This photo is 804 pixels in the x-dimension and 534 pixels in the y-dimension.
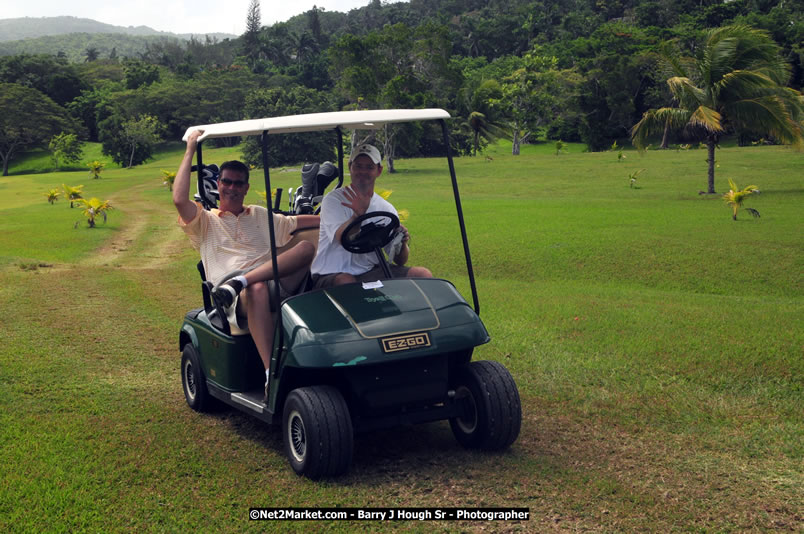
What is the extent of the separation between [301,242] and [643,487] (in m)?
2.57

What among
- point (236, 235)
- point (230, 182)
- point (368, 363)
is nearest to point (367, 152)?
point (230, 182)

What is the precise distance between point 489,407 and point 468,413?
0.26 meters

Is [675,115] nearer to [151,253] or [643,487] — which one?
[151,253]

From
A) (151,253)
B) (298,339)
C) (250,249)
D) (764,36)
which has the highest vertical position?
(764,36)

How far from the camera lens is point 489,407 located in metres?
4.52

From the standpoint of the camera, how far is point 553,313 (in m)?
9.20

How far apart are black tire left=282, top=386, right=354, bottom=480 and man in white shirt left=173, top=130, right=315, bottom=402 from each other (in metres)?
0.86

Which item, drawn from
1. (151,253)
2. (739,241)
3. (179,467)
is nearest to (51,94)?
(151,253)

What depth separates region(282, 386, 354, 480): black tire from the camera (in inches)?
164

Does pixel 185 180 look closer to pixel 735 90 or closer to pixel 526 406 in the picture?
pixel 526 406

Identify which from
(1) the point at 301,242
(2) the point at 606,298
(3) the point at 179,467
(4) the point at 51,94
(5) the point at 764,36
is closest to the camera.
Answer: (3) the point at 179,467

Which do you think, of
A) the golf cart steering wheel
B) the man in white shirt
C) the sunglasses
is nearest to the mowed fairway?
the man in white shirt

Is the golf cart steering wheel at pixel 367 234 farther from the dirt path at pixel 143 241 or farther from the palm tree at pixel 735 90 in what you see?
the palm tree at pixel 735 90

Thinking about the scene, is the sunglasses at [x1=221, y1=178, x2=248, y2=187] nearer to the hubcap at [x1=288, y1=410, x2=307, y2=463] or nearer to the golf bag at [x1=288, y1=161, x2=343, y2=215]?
the golf bag at [x1=288, y1=161, x2=343, y2=215]
